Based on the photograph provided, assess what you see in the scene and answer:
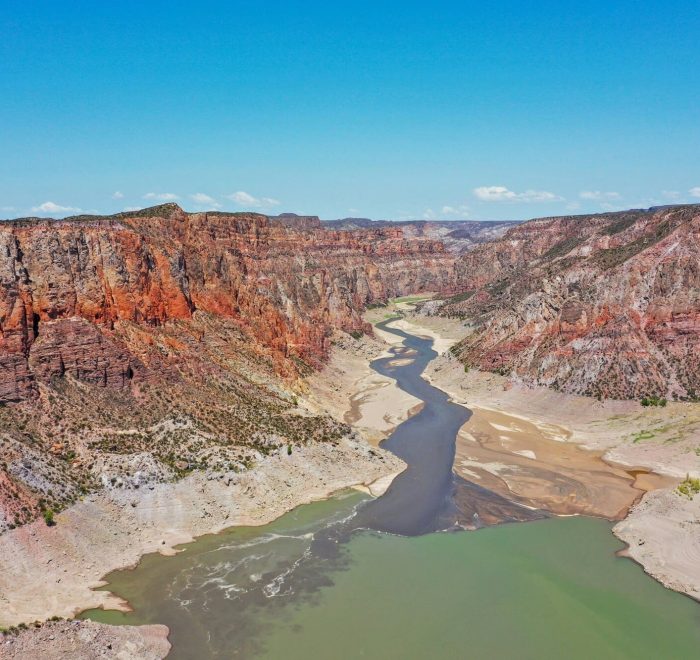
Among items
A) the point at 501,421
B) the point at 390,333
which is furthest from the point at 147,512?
the point at 390,333

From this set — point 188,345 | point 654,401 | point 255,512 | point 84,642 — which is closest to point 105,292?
point 188,345

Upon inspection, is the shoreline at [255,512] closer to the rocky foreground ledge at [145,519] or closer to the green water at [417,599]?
the rocky foreground ledge at [145,519]

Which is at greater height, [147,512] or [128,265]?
[128,265]

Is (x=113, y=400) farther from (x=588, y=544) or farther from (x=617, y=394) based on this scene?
(x=617, y=394)

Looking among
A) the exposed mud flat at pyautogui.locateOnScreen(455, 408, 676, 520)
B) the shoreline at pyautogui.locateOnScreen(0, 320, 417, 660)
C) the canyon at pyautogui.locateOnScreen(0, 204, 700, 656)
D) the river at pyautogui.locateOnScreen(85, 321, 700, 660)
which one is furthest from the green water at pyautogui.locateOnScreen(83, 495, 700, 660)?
the exposed mud flat at pyautogui.locateOnScreen(455, 408, 676, 520)

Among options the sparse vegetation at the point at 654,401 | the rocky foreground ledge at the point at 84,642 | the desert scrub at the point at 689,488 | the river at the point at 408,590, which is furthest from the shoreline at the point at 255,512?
the sparse vegetation at the point at 654,401

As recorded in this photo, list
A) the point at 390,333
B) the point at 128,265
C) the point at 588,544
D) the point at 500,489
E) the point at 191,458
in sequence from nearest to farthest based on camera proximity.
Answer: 1. the point at 588,544
2. the point at 191,458
3. the point at 500,489
4. the point at 128,265
5. the point at 390,333

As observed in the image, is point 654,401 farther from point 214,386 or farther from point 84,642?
point 84,642

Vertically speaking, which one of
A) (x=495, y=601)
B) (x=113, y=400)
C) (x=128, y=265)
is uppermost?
(x=128, y=265)
